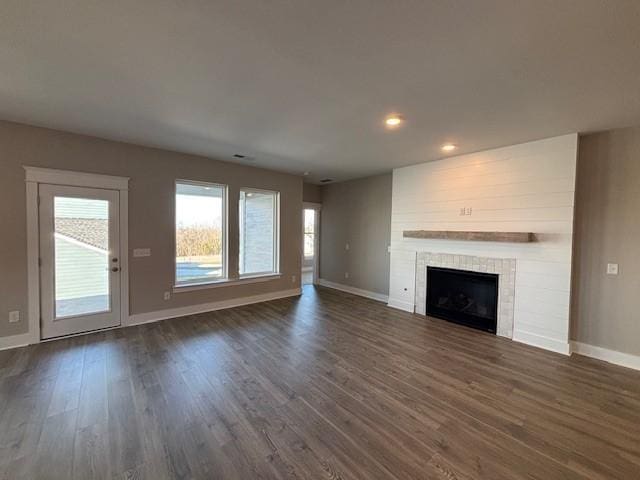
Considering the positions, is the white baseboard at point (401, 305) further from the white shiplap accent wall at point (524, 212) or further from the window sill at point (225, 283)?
the window sill at point (225, 283)

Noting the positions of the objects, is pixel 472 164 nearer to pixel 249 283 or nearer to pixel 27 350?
pixel 249 283

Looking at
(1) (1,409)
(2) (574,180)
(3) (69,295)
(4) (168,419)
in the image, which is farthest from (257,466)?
(2) (574,180)

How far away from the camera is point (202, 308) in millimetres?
4969

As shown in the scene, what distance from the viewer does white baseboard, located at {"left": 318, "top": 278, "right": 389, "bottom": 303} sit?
6.11 metres

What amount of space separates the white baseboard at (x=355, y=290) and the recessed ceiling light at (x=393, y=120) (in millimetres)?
3826

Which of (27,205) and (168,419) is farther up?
A: (27,205)

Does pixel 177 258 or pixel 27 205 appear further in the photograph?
pixel 177 258

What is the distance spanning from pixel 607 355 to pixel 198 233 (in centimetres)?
614

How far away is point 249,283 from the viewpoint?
18.4 ft

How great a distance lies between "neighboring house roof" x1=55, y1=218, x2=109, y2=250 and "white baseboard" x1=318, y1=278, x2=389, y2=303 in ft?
16.1

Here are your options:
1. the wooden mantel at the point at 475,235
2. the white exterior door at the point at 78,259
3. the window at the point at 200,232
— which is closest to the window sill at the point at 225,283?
the window at the point at 200,232

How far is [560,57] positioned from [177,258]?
5301 mm

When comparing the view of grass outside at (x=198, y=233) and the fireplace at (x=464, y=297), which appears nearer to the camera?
the fireplace at (x=464, y=297)

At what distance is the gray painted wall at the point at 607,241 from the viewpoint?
321 cm
